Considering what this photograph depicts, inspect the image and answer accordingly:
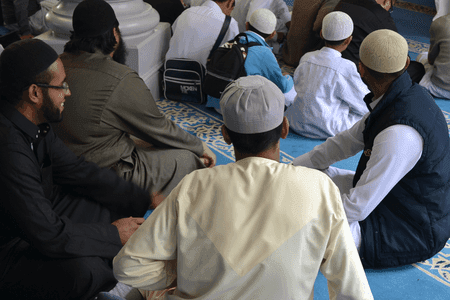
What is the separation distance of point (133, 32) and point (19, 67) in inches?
78.4

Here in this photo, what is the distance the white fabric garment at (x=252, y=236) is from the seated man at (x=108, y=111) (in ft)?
3.93

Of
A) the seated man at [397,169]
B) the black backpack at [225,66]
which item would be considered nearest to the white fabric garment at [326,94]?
the black backpack at [225,66]

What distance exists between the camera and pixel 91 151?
227cm

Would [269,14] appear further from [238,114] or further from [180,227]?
[180,227]

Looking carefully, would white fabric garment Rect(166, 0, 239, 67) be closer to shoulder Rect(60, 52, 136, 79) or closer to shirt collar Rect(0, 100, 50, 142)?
shoulder Rect(60, 52, 136, 79)

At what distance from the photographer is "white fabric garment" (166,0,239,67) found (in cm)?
369

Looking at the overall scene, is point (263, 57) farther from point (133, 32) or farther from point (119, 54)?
point (119, 54)

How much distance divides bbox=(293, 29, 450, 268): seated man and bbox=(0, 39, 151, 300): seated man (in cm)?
108

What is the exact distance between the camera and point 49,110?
5.61ft

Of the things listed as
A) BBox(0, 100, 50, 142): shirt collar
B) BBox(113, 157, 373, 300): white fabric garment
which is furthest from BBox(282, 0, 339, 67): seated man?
BBox(113, 157, 373, 300): white fabric garment

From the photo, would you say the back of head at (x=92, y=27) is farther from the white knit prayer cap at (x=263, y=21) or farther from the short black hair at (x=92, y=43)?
the white knit prayer cap at (x=263, y=21)

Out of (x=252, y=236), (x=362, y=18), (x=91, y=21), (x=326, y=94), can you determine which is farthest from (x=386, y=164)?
(x=362, y=18)

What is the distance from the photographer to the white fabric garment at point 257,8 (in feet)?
15.2

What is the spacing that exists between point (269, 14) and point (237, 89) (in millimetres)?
2451
